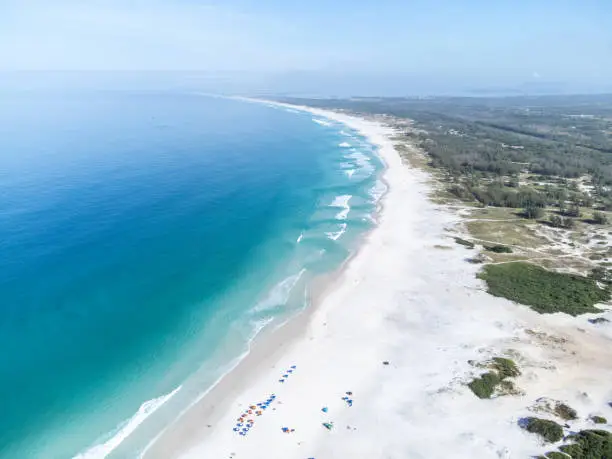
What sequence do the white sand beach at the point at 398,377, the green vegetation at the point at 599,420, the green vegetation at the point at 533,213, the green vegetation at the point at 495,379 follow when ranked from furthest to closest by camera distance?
the green vegetation at the point at 533,213, the green vegetation at the point at 495,379, the green vegetation at the point at 599,420, the white sand beach at the point at 398,377

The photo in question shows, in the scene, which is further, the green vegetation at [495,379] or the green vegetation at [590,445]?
the green vegetation at [495,379]

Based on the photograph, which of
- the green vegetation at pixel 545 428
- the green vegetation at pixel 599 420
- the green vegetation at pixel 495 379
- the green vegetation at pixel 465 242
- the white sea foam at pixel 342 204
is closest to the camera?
the green vegetation at pixel 545 428

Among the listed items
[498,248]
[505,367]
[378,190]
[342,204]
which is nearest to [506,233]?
[498,248]

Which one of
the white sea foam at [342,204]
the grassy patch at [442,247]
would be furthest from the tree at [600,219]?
the white sea foam at [342,204]

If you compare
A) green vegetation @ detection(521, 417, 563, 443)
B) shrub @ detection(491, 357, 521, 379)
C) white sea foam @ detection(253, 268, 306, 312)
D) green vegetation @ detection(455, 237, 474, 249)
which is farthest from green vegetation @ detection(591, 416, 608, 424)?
green vegetation @ detection(455, 237, 474, 249)

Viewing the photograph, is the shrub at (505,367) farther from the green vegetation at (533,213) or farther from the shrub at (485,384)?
the green vegetation at (533,213)

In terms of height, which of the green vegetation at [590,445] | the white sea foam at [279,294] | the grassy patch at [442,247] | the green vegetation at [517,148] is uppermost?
the green vegetation at [517,148]

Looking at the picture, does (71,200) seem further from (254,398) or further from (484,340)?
(484,340)
